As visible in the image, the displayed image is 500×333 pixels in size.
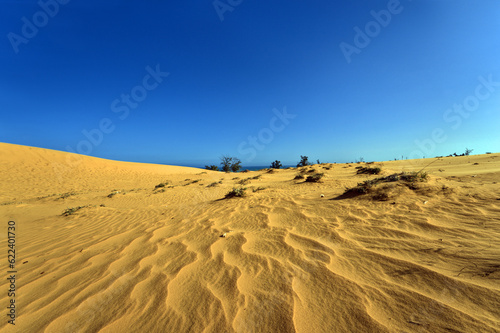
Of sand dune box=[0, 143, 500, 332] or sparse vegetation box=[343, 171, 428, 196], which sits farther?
sparse vegetation box=[343, 171, 428, 196]

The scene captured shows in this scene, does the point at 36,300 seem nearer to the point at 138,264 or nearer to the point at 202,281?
the point at 138,264

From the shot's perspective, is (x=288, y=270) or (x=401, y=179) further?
(x=401, y=179)

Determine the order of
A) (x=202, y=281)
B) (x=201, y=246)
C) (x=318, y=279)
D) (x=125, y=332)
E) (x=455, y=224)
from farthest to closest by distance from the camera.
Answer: (x=201, y=246), (x=455, y=224), (x=202, y=281), (x=318, y=279), (x=125, y=332)

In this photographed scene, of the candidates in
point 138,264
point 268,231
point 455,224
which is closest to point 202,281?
point 138,264

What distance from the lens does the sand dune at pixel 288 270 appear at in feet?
4.49

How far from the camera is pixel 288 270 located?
1.93 m

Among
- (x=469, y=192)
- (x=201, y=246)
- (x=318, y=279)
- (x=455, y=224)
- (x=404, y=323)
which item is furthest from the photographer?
(x=469, y=192)

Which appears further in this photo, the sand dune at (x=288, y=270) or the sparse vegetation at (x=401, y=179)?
the sparse vegetation at (x=401, y=179)

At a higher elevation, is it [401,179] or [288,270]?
[401,179]

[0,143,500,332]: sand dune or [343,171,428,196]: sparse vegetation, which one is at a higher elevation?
[343,171,428,196]: sparse vegetation

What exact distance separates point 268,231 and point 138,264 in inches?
71.2

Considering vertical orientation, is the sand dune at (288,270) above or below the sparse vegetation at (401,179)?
below

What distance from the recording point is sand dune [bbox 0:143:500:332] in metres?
1.37

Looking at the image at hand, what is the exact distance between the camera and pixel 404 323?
124cm
